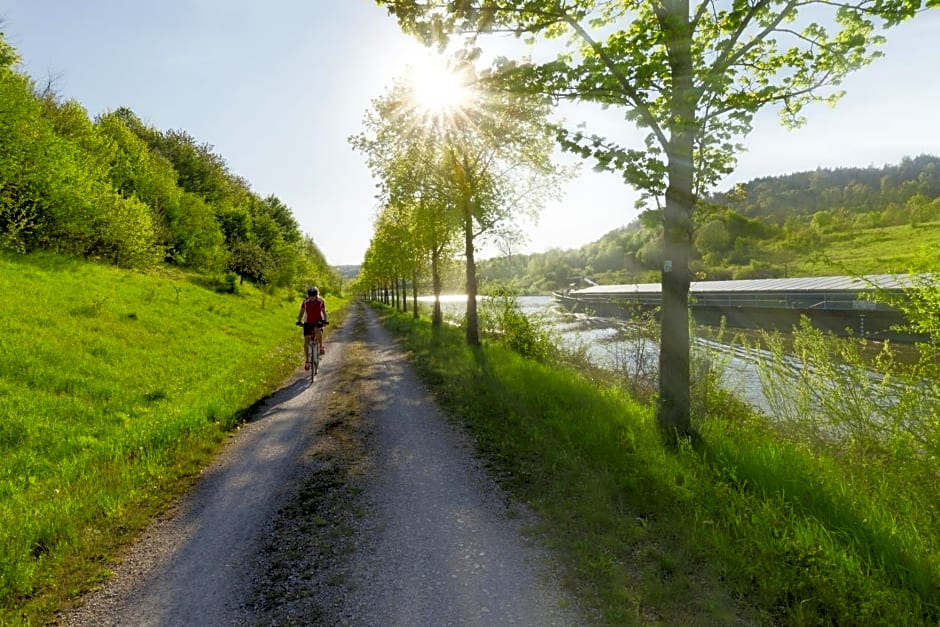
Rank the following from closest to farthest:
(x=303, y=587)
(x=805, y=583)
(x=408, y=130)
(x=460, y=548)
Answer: (x=805, y=583)
(x=303, y=587)
(x=460, y=548)
(x=408, y=130)

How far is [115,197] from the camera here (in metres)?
28.2

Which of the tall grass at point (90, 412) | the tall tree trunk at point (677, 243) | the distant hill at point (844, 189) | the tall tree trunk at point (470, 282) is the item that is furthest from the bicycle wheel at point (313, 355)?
the distant hill at point (844, 189)

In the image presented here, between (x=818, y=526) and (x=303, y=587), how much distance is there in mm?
4825

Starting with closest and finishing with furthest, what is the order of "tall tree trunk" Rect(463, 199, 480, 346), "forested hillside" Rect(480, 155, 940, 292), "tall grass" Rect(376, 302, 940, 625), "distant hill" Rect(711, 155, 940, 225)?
"tall grass" Rect(376, 302, 940, 625), "forested hillside" Rect(480, 155, 940, 292), "tall tree trunk" Rect(463, 199, 480, 346), "distant hill" Rect(711, 155, 940, 225)

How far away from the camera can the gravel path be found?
352cm

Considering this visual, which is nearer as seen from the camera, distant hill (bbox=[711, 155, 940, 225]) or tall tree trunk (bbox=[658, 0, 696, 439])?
tall tree trunk (bbox=[658, 0, 696, 439])

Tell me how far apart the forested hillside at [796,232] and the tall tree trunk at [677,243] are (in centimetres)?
32

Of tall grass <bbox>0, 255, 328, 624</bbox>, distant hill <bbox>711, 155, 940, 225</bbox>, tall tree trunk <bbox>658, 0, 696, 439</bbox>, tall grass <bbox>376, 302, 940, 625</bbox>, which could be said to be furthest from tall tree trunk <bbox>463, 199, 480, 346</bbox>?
distant hill <bbox>711, 155, 940, 225</bbox>

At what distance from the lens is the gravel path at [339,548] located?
3518 millimetres

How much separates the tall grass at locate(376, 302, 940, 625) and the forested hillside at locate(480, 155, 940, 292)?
8.47ft

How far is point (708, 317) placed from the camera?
37.1m

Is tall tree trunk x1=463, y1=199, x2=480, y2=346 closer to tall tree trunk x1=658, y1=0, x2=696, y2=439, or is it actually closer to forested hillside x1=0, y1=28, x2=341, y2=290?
tall tree trunk x1=658, y1=0, x2=696, y2=439

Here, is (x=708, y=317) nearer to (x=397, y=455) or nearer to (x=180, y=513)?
(x=397, y=455)

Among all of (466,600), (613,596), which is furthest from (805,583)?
(466,600)
